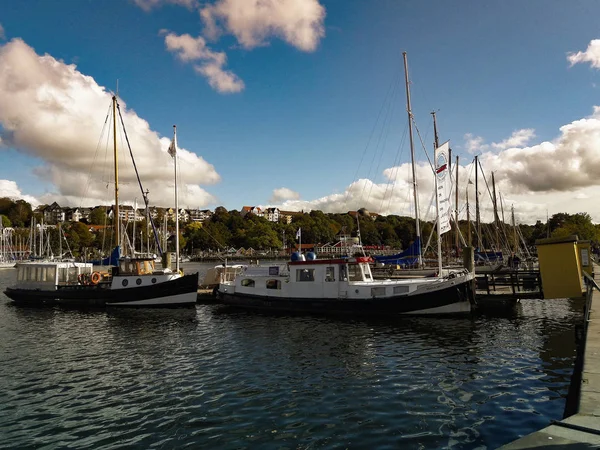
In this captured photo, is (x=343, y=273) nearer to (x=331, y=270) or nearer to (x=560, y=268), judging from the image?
(x=331, y=270)

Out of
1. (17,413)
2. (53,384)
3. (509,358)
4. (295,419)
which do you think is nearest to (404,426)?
(295,419)

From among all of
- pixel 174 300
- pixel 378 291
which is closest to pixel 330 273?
pixel 378 291

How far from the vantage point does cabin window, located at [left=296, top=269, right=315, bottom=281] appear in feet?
94.7

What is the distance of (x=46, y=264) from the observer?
36.5m

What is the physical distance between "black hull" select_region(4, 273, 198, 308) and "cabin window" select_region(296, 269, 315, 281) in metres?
9.26

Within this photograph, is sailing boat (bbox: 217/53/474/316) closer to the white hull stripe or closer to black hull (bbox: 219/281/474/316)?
black hull (bbox: 219/281/474/316)

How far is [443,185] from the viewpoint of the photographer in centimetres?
2650

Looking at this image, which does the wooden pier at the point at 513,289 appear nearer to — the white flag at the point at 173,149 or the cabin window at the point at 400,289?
the cabin window at the point at 400,289

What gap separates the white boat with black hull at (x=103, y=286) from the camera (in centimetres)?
Answer: 3322

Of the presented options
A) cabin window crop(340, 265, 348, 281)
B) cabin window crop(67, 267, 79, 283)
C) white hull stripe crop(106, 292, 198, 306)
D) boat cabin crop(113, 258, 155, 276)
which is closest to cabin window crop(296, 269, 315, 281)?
cabin window crop(340, 265, 348, 281)

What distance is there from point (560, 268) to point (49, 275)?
40006 mm

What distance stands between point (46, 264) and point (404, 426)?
3666 cm

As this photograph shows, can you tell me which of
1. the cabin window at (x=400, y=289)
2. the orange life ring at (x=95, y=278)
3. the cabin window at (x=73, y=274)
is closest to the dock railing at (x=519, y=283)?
the cabin window at (x=400, y=289)

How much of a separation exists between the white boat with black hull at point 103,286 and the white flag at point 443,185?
64.7ft
